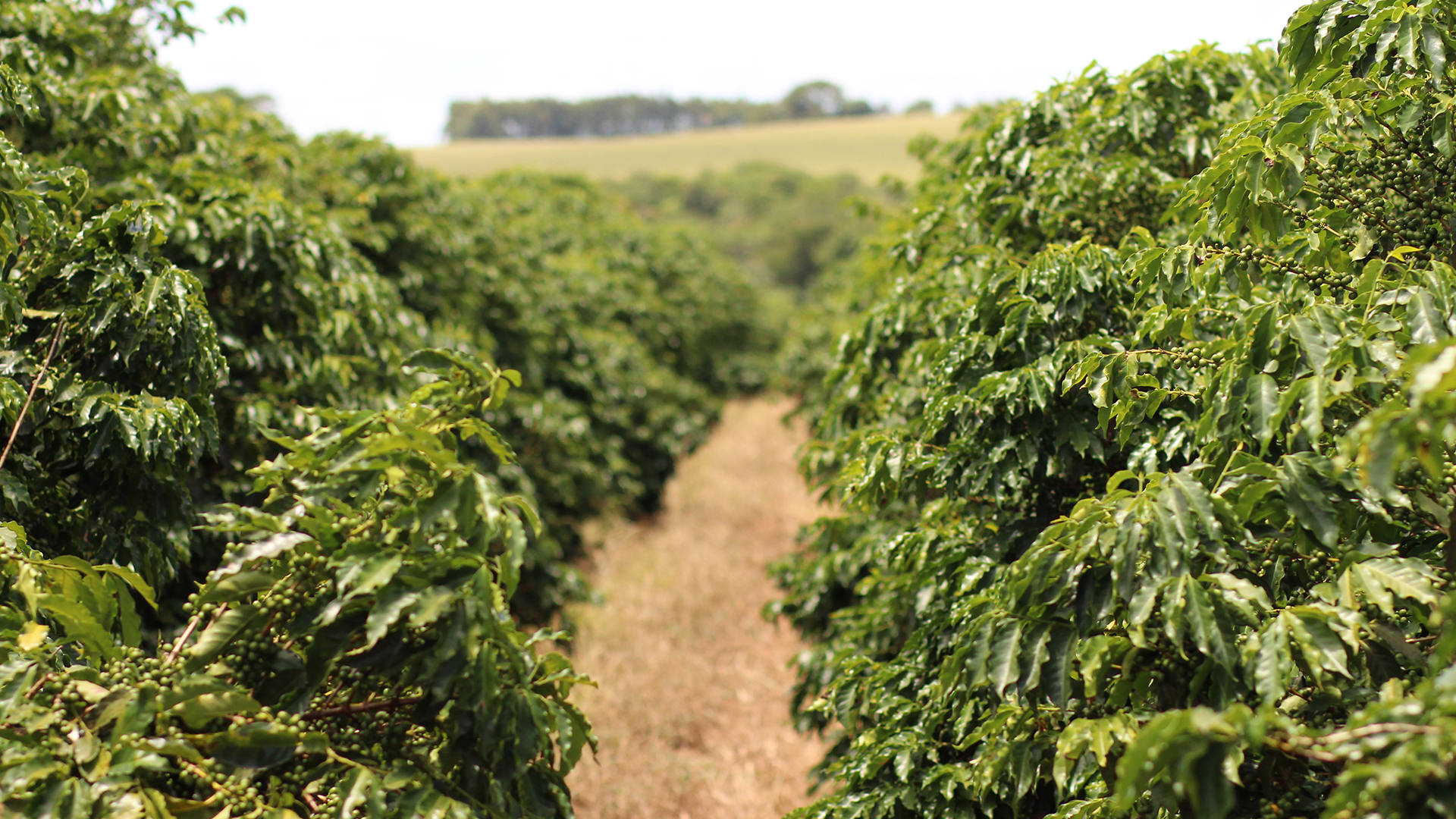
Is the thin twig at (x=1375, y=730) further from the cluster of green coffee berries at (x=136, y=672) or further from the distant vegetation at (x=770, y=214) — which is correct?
the distant vegetation at (x=770, y=214)

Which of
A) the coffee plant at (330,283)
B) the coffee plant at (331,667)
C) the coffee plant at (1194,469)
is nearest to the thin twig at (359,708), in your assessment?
the coffee plant at (331,667)

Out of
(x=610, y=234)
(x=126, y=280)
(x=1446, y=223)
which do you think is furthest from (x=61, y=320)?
(x=610, y=234)

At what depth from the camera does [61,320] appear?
3174 mm

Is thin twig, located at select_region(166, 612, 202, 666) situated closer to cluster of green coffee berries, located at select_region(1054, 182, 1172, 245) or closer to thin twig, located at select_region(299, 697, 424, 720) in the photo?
thin twig, located at select_region(299, 697, 424, 720)

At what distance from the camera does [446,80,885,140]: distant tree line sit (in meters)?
86.3

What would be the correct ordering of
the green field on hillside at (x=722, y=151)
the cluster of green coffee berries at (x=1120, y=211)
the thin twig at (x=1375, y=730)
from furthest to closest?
the green field on hillside at (x=722, y=151) → the cluster of green coffee berries at (x=1120, y=211) → the thin twig at (x=1375, y=730)

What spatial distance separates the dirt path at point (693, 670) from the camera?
19.3 ft

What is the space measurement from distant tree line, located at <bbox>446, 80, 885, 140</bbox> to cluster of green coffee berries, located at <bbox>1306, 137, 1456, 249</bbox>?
86.1m

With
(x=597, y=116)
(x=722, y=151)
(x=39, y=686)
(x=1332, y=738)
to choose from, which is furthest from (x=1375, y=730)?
(x=597, y=116)

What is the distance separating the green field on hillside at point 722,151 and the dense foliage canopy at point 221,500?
51949mm

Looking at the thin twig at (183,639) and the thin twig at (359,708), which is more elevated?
the thin twig at (183,639)

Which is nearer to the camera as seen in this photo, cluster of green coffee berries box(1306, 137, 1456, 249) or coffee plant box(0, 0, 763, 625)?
cluster of green coffee berries box(1306, 137, 1456, 249)

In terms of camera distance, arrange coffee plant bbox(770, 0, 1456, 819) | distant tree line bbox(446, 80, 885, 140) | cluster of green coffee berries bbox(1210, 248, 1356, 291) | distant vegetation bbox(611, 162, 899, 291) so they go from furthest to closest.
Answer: distant tree line bbox(446, 80, 885, 140) → distant vegetation bbox(611, 162, 899, 291) → cluster of green coffee berries bbox(1210, 248, 1356, 291) → coffee plant bbox(770, 0, 1456, 819)

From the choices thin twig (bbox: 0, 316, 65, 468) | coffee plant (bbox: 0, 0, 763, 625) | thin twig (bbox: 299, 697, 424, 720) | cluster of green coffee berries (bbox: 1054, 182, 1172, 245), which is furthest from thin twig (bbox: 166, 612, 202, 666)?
cluster of green coffee berries (bbox: 1054, 182, 1172, 245)
